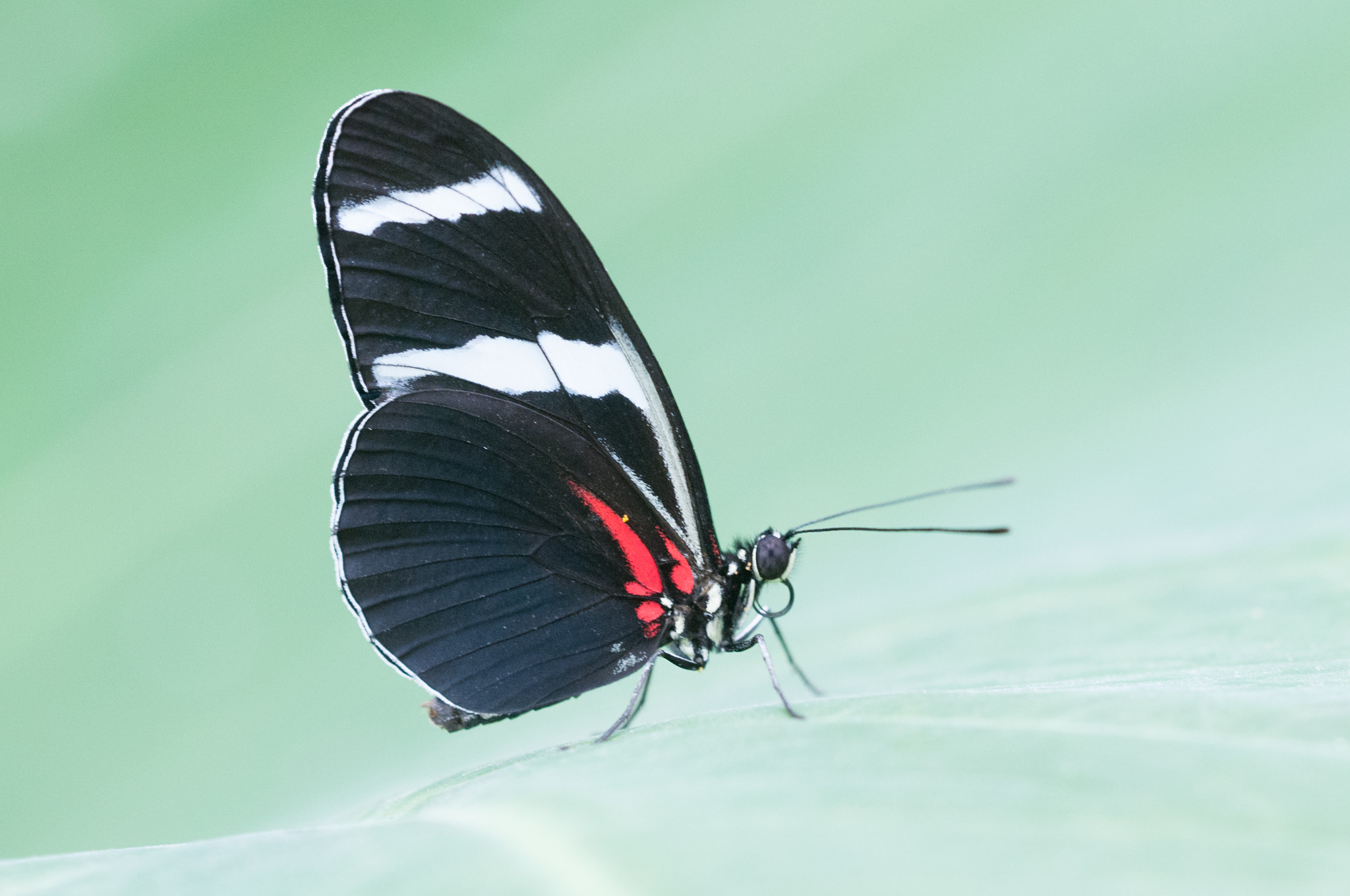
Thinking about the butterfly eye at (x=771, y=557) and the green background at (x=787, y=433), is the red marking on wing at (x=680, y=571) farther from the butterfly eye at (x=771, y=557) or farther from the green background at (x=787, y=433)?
the green background at (x=787, y=433)

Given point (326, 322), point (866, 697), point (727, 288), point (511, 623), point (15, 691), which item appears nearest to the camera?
point (866, 697)

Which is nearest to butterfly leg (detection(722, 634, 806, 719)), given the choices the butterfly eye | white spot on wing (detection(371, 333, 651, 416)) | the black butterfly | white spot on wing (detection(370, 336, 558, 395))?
the black butterfly

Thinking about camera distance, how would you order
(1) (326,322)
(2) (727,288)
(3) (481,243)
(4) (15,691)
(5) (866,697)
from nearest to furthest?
(5) (866,697), (3) (481,243), (4) (15,691), (1) (326,322), (2) (727,288)

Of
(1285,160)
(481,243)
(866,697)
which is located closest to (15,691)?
(481,243)

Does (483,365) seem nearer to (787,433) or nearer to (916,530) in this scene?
(916,530)

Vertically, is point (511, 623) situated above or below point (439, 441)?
below

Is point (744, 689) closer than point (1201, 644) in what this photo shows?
No

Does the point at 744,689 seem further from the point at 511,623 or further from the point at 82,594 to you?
the point at 82,594

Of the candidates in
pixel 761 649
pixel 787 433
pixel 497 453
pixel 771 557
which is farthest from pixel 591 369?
pixel 787 433

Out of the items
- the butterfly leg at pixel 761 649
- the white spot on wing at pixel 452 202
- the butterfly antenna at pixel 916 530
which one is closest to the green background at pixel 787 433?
the butterfly leg at pixel 761 649
